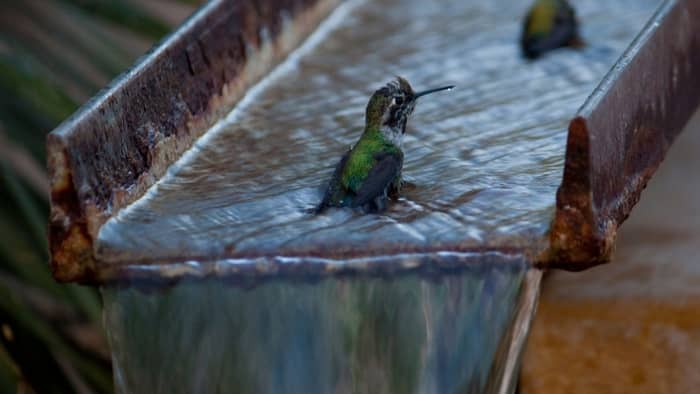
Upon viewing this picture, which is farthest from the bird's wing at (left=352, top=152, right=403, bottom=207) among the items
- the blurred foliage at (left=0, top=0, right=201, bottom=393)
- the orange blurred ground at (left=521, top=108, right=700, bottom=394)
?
the blurred foliage at (left=0, top=0, right=201, bottom=393)

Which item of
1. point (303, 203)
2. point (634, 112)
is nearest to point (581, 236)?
point (634, 112)

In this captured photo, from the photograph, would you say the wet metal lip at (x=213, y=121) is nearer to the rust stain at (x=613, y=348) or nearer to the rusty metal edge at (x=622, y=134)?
the rusty metal edge at (x=622, y=134)

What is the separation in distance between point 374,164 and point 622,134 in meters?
0.58

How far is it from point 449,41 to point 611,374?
1.66 meters

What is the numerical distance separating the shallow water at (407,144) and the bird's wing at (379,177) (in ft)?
0.17

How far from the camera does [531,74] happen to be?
425cm

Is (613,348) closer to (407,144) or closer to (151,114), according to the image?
(407,144)

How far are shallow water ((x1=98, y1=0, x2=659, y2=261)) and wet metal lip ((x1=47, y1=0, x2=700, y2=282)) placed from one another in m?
0.07

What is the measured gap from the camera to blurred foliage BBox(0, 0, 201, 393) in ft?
12.8

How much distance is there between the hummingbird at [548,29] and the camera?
14.6ft

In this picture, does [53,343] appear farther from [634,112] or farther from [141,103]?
[634,112]

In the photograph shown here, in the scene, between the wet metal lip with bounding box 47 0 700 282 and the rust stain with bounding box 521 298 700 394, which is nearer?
the wet metal lip with bounding box 47 0 700 282

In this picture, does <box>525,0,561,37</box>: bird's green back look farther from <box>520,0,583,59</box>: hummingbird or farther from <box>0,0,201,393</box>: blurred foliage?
<box>0,0,201,393</box>: blurred foliage

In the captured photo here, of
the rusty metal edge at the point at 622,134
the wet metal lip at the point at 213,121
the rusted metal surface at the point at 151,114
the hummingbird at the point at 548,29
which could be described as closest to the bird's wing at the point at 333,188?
the wet metal lip at the point at 213,121
